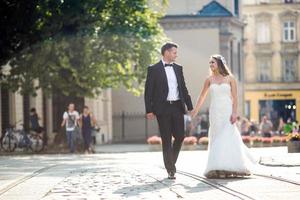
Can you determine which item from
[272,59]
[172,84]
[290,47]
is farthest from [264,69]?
[172,84]

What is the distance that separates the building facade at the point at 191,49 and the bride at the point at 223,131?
3786cm

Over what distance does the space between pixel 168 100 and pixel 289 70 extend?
205 feet

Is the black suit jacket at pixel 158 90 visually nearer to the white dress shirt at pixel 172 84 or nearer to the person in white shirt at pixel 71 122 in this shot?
the white dress shirt at pixel 172 84

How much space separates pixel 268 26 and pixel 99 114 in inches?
1235

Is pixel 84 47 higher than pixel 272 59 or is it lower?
lower

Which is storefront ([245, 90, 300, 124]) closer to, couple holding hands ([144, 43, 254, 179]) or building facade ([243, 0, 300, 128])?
building facade ([243, 0, 300, 128])

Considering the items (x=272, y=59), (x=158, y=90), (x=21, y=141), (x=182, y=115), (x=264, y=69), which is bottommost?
(x=21, y=141)

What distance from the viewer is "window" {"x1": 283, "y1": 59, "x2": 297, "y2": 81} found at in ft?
241

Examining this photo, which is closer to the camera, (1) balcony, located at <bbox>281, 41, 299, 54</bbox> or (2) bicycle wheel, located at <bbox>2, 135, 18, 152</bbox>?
(2) bicycle wheel, located at <bbox>2, 135, 18, 152</bbox>

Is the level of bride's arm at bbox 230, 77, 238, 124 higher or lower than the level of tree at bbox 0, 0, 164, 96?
lower

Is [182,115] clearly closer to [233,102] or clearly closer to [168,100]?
[168,100]

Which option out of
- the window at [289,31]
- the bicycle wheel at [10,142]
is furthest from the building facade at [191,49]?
the window at [289,31]

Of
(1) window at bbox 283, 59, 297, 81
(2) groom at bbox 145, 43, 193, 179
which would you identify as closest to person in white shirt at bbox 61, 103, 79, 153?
(2) groom at bbox 145, 43, 193, 179

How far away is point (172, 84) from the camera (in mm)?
12555
